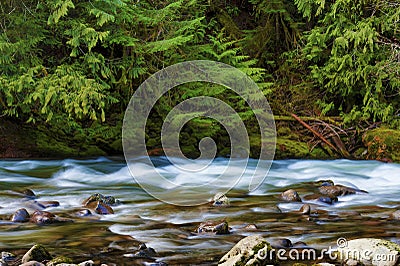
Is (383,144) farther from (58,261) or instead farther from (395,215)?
(58,261)

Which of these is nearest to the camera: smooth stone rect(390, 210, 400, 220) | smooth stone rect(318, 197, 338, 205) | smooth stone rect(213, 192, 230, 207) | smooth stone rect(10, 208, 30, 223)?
smooth stone rect(10, 208, 30, 223)

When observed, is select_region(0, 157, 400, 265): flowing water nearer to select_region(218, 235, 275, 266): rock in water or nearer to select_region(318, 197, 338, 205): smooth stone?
select_region(318, 197, 338, 205): smooth stone

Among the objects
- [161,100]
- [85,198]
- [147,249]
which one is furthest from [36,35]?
[147,249]

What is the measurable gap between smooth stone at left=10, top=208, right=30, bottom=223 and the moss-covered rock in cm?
693

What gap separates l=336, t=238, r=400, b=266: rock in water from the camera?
4238mm

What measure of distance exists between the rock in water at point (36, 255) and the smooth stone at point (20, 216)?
1538mm

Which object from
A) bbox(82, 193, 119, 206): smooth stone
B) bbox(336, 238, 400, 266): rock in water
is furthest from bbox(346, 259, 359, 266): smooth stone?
bbox(82, 193, 119, 206): smooth stone

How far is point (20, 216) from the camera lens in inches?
230

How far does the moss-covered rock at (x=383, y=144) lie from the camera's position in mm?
10109

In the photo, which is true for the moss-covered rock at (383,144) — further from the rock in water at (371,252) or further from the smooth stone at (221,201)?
the rock in water at (371,252)

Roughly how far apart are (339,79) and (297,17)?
2.70 metres

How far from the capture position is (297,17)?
12883 millimetres

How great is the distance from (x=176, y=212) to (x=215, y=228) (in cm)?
118

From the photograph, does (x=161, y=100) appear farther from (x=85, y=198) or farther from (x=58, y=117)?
(x=85, y=198)
